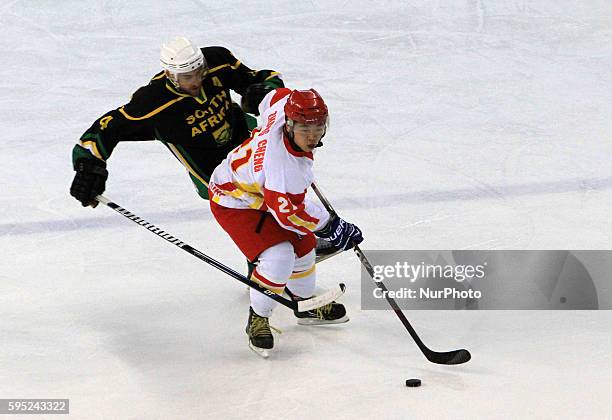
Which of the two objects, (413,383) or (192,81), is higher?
(192,81)

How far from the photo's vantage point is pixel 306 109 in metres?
2.99

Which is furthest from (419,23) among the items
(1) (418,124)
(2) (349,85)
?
(1) (418,124)

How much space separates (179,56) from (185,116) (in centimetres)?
26

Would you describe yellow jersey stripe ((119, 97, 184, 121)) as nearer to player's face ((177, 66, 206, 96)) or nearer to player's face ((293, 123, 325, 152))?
player's face ((177, 66, 206, 96))

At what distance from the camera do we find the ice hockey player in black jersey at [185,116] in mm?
3465

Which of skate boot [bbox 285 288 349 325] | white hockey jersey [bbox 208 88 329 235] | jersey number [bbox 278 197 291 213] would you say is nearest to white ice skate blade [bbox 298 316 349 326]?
skate boot [bbox 285 288 349 325]

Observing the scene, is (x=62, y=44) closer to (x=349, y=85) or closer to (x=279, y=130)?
(x=349, y=85)

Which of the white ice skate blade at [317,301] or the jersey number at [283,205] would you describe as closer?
the jersey number at [283,205]

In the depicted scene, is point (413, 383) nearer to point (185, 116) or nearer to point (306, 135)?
point (306, 135)

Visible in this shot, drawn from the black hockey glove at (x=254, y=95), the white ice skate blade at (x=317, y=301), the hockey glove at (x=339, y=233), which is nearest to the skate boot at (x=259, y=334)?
the white ice skate blade at (x=317, y=301)

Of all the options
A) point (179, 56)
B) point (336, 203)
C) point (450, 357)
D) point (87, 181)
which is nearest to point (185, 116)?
point (179, 56)

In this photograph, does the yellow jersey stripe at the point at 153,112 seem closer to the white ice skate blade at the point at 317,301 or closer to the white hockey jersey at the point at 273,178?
the white hockey jersey at the point at 273,178

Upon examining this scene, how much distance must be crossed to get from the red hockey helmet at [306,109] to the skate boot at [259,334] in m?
0.75

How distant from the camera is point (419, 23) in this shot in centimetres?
648
